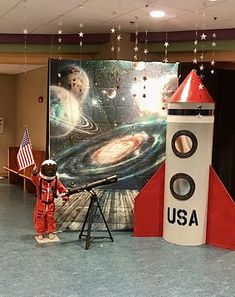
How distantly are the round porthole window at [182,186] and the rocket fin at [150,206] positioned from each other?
0.65 feet

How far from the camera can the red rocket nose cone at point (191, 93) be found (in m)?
4.47

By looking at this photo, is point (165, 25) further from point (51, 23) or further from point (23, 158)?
point (23, 158)

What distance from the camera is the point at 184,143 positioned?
467cm

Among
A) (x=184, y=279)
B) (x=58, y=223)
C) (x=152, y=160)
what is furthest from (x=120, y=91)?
(x=184, y=279)

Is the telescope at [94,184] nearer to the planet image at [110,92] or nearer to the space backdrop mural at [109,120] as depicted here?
the space backdrop mural at [109,120]

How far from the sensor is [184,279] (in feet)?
11.9

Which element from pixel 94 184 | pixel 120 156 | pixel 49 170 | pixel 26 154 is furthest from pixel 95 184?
pixel 26 154

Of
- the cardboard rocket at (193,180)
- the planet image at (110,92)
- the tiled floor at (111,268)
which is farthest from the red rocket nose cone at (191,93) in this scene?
the tiled floor at (111,268)

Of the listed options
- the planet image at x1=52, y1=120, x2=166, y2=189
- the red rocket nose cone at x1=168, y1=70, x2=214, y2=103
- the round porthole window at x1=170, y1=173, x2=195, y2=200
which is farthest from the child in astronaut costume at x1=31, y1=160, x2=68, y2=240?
the red rocket nose cone at x1=168, y1=70, x2=214, y2=103

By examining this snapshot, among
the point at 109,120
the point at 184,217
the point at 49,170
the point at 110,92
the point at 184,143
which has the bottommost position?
the point at 184,217

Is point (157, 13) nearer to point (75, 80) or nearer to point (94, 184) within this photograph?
point (75, 80)

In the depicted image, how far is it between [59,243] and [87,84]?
1.84m

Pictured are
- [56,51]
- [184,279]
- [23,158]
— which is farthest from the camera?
[56,51]

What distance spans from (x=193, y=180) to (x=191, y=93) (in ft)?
3.15
